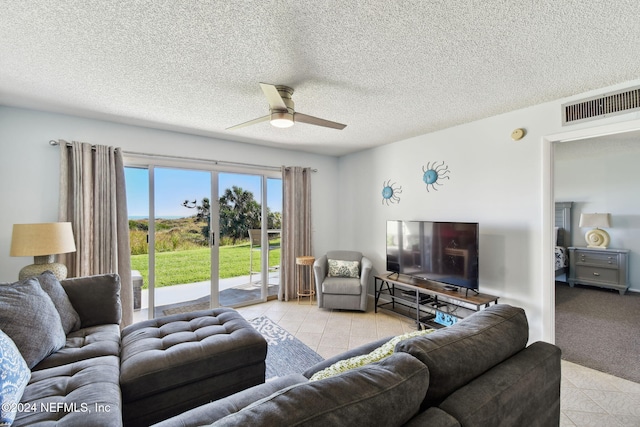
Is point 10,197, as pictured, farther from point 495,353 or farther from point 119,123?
point 495,353

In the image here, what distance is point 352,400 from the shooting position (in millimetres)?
753

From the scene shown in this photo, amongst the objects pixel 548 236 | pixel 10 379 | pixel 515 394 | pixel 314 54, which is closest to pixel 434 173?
pixel 548 236

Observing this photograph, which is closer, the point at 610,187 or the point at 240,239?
the point at 240,239

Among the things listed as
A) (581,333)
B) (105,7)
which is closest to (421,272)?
(581,333)

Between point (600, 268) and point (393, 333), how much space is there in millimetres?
4422

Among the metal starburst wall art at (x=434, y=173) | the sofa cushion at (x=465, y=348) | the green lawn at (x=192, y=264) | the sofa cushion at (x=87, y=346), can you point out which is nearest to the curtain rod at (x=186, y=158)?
the green lawn at (x=192, y=264)

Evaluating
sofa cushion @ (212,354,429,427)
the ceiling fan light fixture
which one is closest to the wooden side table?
the ceiling fan light fixture

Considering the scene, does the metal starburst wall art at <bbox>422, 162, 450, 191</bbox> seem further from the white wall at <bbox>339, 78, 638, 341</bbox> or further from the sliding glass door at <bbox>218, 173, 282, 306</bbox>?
the sliding glass door at <bbox>218, 173, 282, 306</bbox>

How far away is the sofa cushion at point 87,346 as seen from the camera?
1632mm

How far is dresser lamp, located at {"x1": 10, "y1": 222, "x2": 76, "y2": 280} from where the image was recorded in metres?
2.32

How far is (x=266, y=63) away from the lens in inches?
75.1

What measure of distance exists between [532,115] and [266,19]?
2.66 m

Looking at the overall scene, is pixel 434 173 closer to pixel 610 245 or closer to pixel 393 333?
pixel 393 333

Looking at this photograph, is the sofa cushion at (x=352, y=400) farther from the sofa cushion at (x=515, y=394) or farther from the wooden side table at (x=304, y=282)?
the wooden side table at (x=304, y=282)
